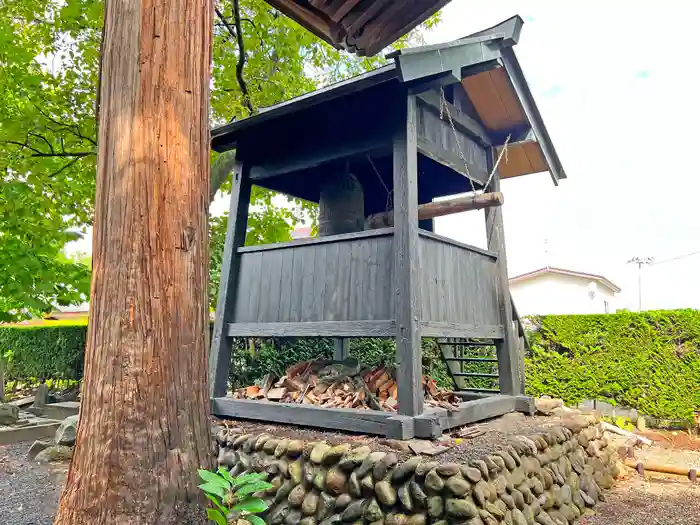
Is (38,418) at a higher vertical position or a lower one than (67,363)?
lower

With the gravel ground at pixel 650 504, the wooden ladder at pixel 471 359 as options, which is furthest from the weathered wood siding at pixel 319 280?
the gravel ground at pixel 650 504

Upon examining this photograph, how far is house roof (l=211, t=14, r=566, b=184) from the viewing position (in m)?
4.12

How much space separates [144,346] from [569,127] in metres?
39.0

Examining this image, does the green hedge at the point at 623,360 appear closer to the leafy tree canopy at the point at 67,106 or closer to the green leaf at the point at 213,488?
the leafy tree canopy at the point at 67,106

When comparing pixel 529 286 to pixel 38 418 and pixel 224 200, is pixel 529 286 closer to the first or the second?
pixel 224 200

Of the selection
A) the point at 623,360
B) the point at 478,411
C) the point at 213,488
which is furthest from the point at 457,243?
the point at 623,360

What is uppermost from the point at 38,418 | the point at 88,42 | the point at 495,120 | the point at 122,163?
the point at 88,42

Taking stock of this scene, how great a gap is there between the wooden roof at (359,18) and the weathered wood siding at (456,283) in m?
1.77

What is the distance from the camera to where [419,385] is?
3.96 m

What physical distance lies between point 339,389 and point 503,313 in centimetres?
200

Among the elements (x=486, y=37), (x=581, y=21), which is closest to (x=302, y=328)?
(x=486, y=37)

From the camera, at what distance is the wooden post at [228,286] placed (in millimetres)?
5141

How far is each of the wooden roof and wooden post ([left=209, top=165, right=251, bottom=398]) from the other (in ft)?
6.06

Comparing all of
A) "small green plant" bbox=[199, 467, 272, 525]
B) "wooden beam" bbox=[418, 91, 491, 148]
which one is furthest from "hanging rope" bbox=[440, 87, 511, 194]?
"small green plant" bbox=[199, 467, 272, 525]
